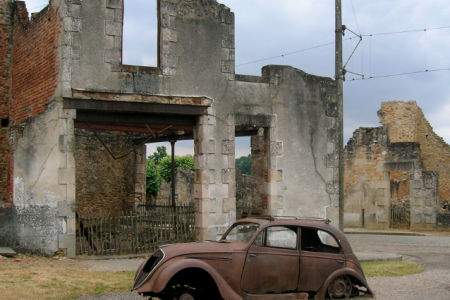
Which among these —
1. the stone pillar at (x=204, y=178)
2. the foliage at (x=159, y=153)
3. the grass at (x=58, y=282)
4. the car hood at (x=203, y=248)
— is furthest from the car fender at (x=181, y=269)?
the foliage at (x=159, y=153)

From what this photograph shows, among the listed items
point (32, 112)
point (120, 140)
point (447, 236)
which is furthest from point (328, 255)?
point (447, 236)

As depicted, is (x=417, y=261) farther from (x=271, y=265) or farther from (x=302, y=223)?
(x=271, y=265)

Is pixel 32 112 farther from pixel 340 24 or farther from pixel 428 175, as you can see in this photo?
pixel 428 175

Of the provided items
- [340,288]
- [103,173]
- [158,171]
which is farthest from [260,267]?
[158,171]

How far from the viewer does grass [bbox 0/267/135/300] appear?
25.9ft

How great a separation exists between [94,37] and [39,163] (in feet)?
9.89

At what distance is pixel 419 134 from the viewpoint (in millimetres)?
32344

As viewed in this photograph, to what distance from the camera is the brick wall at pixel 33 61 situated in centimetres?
1171

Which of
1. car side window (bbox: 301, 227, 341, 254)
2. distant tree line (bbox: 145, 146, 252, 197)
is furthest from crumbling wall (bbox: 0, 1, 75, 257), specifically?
distant tree line (bbox: 145, 146, 252, 197)

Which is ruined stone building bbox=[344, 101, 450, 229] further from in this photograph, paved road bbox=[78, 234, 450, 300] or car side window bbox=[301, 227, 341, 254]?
car side window bbox=[301, 227, 341, 254]

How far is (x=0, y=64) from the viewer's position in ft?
45.2

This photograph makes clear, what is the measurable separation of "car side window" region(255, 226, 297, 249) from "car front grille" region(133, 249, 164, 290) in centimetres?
137

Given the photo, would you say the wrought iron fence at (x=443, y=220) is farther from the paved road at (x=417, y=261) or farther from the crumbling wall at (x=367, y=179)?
the paved road at (x=417, y=261)

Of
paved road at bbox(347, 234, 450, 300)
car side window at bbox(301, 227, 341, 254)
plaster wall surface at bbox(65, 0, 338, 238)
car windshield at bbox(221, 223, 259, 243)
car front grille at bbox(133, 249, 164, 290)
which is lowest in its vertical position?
paved road at bbox(347, 234, 450, 300)
